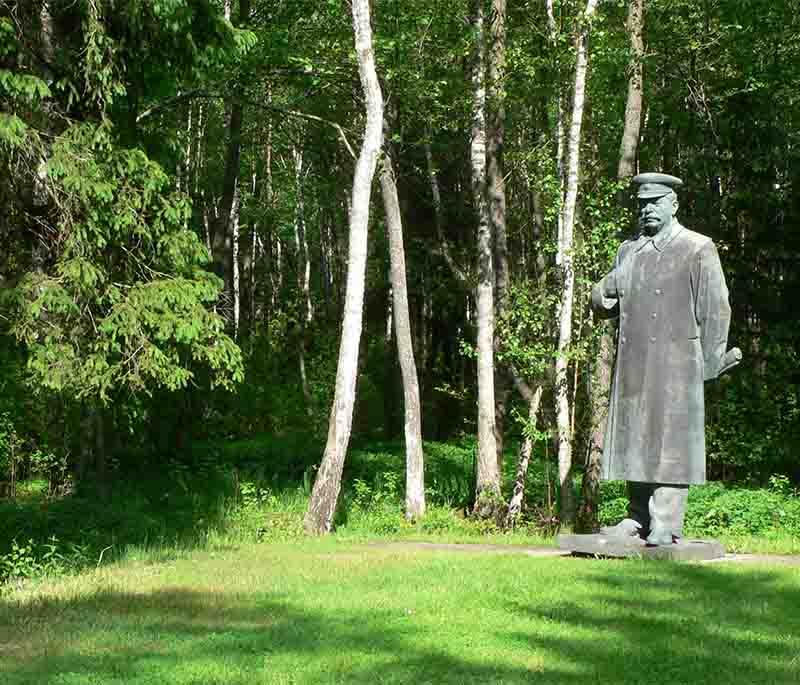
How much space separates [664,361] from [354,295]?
6.64 meters

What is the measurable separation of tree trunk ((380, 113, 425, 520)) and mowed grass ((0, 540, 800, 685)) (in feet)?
22.3

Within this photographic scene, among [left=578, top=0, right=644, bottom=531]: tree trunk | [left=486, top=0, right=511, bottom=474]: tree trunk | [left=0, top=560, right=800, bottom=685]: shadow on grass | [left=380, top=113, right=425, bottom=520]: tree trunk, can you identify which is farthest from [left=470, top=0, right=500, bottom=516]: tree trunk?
[left=0, top=560, right=800, bottom=685]: shadow on grass

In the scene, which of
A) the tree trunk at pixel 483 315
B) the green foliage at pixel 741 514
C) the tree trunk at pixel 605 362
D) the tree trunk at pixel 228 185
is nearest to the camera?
the green foliage at pixel 741 514

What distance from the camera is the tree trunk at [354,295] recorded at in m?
16.1

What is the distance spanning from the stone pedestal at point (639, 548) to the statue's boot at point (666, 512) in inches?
3.0

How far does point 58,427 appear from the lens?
22.6 meters

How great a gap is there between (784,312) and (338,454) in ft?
42.5

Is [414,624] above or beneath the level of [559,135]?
beneath

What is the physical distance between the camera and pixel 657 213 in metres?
10.5

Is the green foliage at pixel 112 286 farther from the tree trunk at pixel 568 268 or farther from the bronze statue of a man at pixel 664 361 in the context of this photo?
the tree trunk at pixel 568 268

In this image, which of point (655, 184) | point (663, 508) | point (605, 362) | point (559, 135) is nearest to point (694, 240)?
point (655, 184)

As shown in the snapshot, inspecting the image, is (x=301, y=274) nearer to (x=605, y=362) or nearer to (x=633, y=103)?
(x=633, y=103)

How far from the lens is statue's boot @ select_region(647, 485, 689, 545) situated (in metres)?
10.3

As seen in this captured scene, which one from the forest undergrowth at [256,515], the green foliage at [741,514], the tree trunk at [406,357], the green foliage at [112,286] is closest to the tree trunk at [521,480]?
the forest undergrowth at [256,515]
